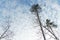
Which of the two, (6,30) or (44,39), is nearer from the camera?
(44,39)

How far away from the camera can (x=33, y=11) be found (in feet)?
69.4

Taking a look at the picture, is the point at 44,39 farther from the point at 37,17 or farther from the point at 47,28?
the point at 37,17

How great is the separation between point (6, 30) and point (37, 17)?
5.12 m

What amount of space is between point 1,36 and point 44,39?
6.22 m

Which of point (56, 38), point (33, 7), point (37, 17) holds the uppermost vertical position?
point (33, 7)

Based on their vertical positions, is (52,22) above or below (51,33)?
above

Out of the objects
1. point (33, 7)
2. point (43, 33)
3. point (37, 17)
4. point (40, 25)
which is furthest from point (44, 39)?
point (33, 7)

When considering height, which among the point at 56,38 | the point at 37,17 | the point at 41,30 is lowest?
the point at 56,38

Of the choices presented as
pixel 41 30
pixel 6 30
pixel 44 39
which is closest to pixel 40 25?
pixel 41 30

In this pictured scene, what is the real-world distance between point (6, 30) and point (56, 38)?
7.53m

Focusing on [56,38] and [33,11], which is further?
[33,11]

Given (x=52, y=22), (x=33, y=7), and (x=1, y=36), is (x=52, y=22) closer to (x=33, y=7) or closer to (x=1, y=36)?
(x=33, y=7)

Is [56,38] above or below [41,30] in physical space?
below

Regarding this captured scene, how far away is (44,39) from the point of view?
19391 mm
